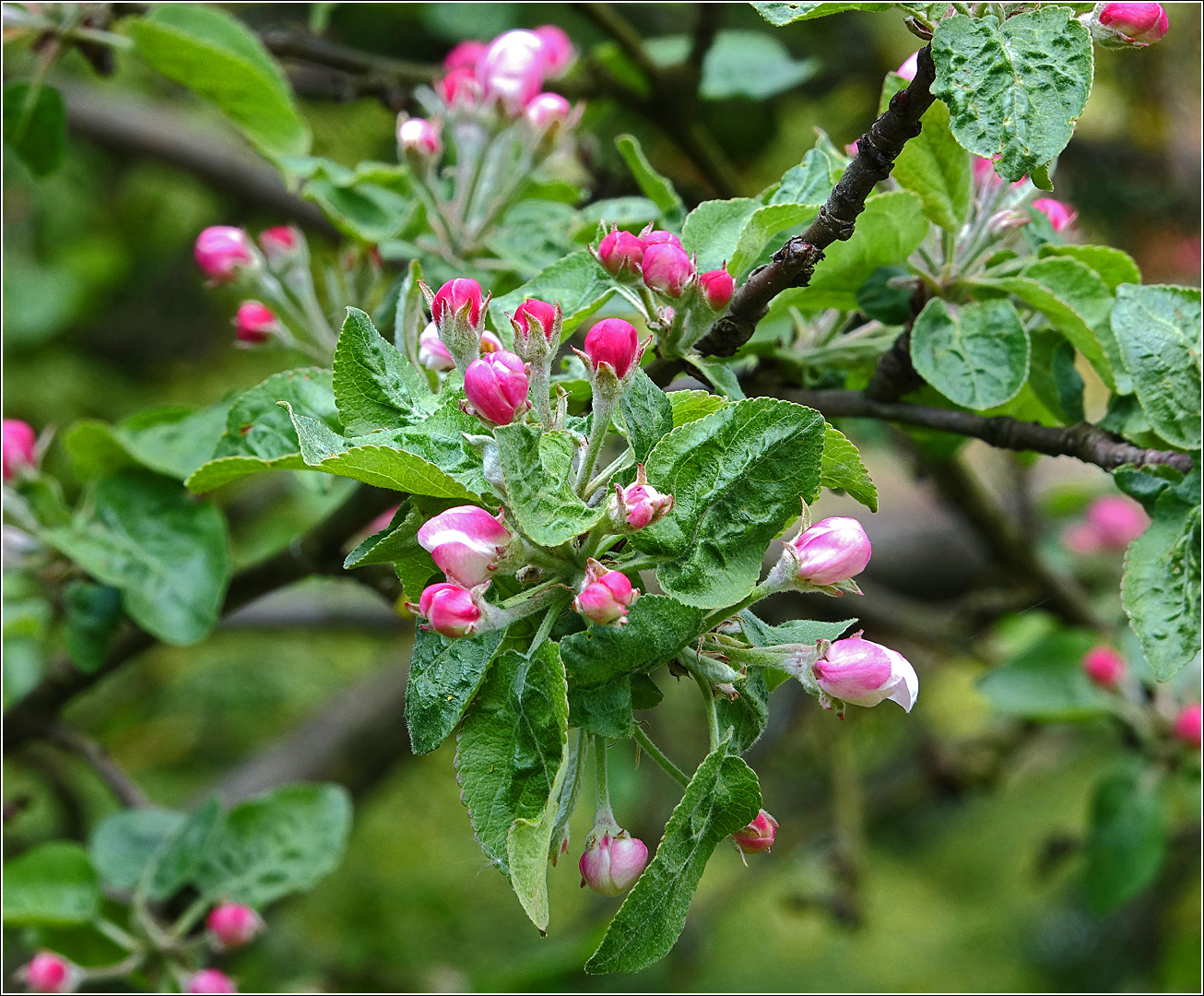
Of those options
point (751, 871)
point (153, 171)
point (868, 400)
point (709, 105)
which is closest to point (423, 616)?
point (868, 400)

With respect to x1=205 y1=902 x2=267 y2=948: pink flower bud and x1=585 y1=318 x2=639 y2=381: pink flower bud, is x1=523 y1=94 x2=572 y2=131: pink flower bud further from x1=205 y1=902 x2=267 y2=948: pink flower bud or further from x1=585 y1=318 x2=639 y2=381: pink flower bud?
x1=205 y1=902 x2=267 y2=948: pink flower bud

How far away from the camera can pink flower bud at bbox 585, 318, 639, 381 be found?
1.66 feet

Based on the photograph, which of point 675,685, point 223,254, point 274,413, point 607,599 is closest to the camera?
point 607,599

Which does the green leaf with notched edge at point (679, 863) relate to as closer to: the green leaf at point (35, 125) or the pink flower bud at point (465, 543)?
the pink flower bud at point (465, 543)

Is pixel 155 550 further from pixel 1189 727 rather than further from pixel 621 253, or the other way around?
pixel 1189 727

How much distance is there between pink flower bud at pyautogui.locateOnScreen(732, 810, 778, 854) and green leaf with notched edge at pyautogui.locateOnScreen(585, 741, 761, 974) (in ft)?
0.13

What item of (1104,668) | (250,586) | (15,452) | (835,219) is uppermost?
(835,219)

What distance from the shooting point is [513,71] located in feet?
2.98

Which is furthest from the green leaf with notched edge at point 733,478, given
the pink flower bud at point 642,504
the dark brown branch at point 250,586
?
the dark brown branch at point 250,586

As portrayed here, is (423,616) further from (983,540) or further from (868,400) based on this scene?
(983,540)

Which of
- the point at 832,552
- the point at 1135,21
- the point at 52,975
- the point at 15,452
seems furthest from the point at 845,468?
the point at 52,975

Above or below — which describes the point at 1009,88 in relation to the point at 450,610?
above

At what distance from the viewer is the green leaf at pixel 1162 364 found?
0.68 meters

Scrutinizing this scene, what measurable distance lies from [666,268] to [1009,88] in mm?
181
